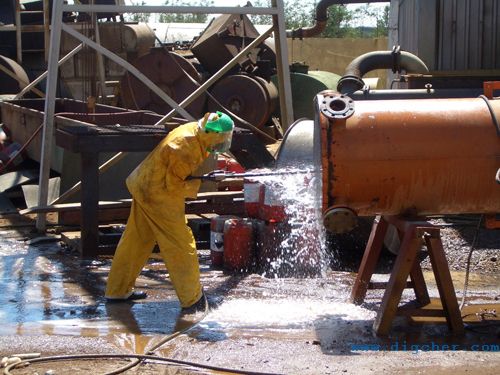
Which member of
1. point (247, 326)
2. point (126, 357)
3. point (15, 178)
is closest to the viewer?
point (126, 357)

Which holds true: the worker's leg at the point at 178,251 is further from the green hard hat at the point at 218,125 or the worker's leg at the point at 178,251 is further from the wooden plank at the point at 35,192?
the wooden plank at the point at 35,192

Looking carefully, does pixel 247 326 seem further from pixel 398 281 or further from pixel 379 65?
pixel 379 65

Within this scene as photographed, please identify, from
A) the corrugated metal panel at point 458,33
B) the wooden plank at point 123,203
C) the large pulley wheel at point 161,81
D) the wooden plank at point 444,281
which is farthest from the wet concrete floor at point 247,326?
the large pulley wheel at point 161,81

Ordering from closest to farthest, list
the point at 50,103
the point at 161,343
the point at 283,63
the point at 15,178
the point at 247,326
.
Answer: the point at 161,343
the point at 247,326
the point at 50,103
the point at 283,63
the point at 15,178

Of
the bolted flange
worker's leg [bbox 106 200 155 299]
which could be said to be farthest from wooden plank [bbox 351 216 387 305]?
worker's leg [bbox 106 200 155 299]

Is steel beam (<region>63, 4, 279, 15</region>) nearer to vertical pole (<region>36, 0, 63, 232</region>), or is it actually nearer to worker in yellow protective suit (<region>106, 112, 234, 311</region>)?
vertical pole (<region>36, 0, 63, 232</region>)

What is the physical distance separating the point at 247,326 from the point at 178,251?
2.58ft

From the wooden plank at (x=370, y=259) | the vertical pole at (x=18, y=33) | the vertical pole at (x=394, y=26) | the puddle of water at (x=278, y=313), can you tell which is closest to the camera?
the puddle of water at (x=278, y=313)

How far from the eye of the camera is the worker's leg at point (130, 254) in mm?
6656

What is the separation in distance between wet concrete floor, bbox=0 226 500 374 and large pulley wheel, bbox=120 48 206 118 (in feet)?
29.2

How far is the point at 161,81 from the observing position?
1636 centimetres

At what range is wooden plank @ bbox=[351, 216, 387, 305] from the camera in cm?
642

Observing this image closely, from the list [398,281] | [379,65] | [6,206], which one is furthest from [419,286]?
[6,206]

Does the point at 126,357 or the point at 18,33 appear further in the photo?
the point at 18,33
